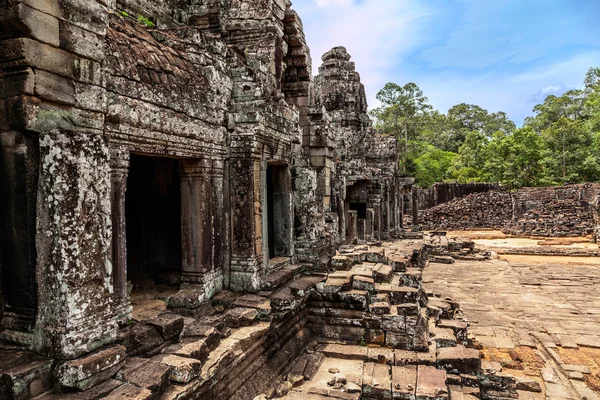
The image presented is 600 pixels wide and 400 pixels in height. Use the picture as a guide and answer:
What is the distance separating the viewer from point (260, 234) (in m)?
6.07

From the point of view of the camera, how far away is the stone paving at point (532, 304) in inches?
290

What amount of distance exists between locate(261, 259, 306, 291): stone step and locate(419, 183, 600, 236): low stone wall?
81.5 ft

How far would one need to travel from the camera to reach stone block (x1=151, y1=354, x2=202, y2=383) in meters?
3.49

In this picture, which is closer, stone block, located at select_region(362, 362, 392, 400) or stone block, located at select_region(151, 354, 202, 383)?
stone block, located at select_region(151, 354, 202, 383)

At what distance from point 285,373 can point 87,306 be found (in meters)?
2.78

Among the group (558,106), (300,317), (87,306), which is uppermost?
(558,106)

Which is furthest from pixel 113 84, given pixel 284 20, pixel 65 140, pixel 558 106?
pixel 558 106

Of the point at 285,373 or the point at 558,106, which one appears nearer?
the point at 285,373

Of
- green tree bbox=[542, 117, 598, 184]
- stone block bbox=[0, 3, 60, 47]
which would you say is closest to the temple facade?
stone block bbox=[0, 3, 60, 47]

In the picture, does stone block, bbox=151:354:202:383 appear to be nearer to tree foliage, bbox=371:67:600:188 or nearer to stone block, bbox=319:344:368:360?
stone block, bbox=319:344:368:360

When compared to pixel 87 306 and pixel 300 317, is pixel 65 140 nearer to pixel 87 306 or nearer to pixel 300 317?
pixel 87 306

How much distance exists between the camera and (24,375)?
9.34 feet

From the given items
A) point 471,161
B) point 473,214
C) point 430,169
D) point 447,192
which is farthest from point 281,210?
point 430,169

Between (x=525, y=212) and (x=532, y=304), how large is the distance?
23311 millimetres
